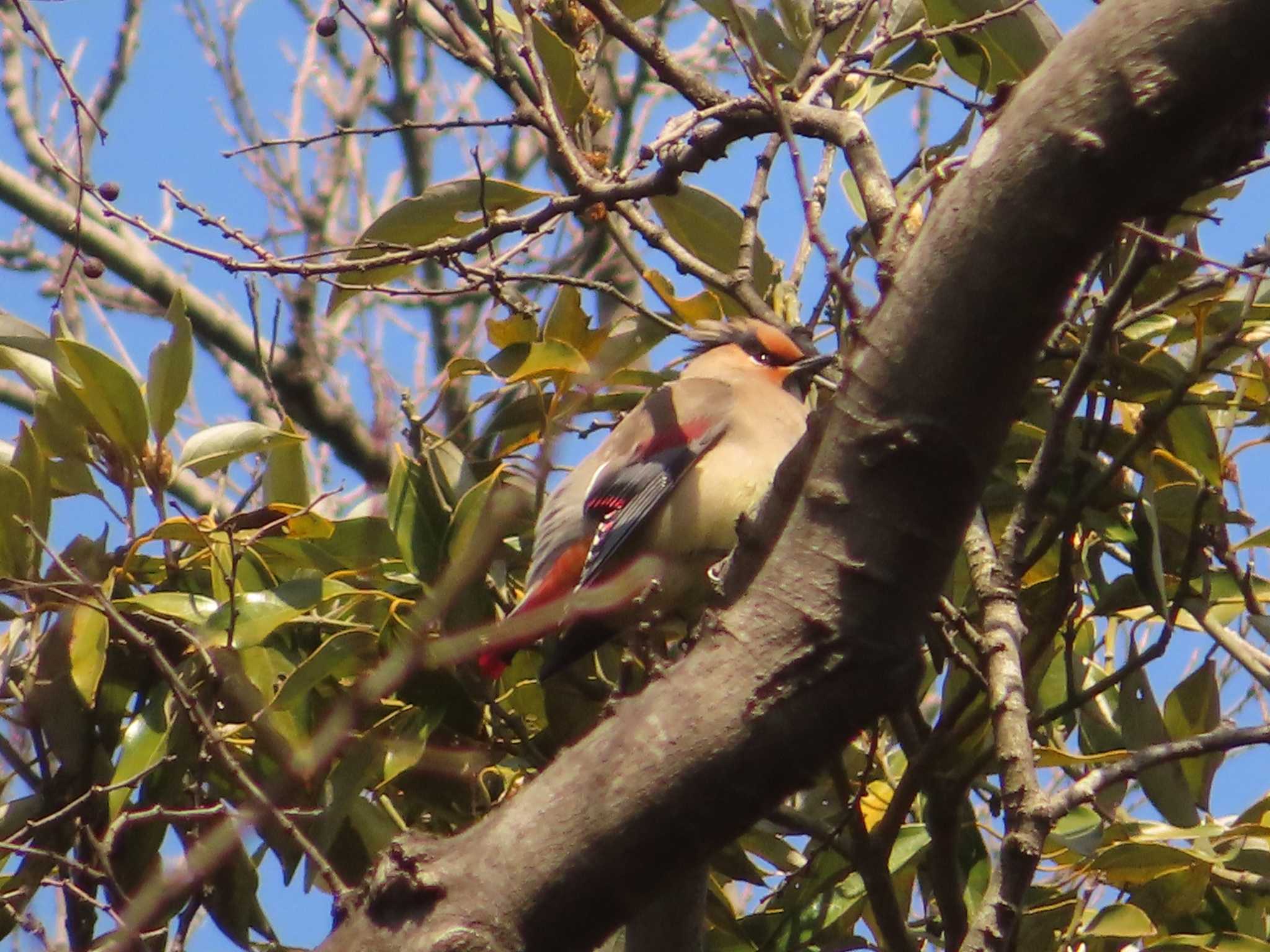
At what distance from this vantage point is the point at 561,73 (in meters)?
2.88

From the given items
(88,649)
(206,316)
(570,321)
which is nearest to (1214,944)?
(570,321)

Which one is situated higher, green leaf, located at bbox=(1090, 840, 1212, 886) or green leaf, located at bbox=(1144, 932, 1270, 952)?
green leaf, located at bbox=(1090, 840, 1212, 886)

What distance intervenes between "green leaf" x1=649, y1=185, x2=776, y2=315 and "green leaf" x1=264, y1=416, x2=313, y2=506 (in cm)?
76

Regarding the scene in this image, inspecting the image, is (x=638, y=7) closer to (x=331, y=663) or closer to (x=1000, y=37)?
(x=1000, y=37)

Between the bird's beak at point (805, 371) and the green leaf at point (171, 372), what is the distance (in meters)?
1.23

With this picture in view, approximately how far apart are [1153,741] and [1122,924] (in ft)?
0.91

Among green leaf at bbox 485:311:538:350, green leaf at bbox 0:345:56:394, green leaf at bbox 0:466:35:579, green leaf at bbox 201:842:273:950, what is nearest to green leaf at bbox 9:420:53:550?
green leaf at bbox 0:466:35:579

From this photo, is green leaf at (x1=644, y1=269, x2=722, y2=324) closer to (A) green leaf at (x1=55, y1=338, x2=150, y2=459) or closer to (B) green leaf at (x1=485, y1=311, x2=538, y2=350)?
(B) green leaf at (x1=485, y1=311, x2=538, y2=350)

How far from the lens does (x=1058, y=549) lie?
264 cm

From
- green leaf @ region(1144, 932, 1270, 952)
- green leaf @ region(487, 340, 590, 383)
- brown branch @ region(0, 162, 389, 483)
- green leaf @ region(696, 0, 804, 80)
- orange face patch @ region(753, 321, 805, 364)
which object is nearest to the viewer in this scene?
green leaf @ region(1144, 932, 1270, 952)

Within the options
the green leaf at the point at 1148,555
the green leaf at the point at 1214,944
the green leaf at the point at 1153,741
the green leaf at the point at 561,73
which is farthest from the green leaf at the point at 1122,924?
the green leaf at the point at 561,73

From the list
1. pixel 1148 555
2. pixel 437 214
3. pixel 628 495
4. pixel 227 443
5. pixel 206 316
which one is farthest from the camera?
pixel 206 316

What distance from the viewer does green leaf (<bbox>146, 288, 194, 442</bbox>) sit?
2.62m

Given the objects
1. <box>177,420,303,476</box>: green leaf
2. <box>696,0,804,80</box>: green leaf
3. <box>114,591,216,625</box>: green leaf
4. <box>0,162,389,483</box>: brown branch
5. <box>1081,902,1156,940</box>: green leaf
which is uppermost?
<box>0,162,389,483</box>: brown branch
